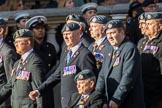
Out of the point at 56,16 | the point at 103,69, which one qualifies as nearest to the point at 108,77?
the point at 103,69

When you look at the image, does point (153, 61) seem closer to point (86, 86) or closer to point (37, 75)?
point (86, 86)

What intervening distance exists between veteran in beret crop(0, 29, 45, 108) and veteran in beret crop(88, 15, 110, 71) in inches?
29.4

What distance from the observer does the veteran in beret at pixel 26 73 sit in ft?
39.2

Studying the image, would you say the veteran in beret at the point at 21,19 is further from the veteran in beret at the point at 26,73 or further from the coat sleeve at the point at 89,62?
the coat sleeve at the point at 89,62

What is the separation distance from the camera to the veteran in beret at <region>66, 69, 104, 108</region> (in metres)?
10.6

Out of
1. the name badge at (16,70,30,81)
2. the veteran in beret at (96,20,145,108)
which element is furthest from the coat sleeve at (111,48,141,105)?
the name badge at (16,70,30,81)

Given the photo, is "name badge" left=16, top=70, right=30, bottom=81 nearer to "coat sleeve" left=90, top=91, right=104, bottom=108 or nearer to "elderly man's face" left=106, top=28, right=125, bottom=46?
"elderly man's face" left=106, top=28, right=125, bottom=46

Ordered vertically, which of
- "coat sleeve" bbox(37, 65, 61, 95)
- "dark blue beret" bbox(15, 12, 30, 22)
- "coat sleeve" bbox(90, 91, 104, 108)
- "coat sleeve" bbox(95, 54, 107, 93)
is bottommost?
"coat sleeve" bbox(37, 65, 61, 95)

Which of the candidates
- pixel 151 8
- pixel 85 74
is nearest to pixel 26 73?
pixel 85 74

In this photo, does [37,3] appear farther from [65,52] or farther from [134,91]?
[134,91]

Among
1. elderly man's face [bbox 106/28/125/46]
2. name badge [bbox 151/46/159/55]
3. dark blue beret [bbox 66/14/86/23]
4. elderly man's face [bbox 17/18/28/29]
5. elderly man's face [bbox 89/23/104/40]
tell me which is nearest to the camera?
elderly man's face [bbox 106/28/125/46]

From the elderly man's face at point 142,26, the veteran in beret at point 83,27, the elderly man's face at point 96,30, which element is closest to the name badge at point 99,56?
the elderly man's face at point 96,30

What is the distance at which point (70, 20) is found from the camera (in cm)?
1234

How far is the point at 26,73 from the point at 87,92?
150cm
